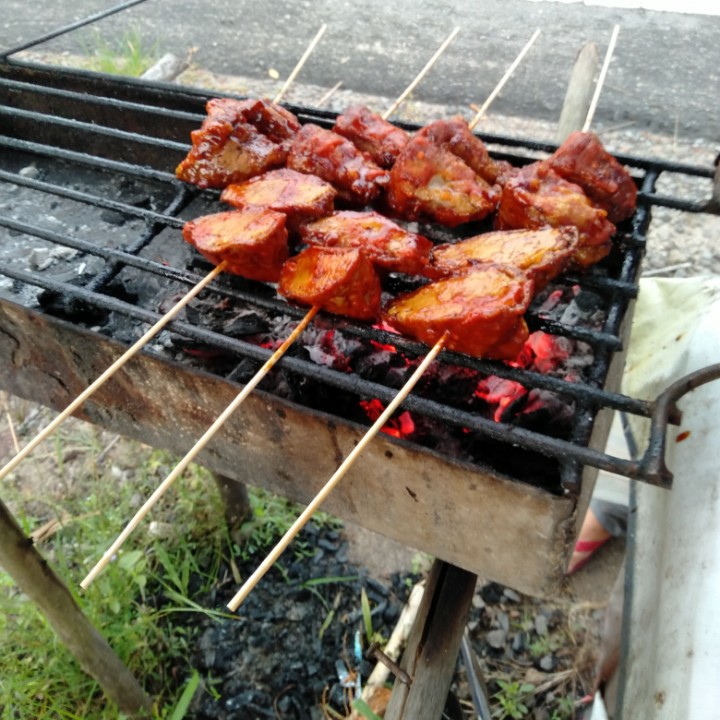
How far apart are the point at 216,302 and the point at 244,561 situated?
5.88 ft

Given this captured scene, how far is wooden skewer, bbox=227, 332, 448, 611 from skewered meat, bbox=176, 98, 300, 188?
1.21m

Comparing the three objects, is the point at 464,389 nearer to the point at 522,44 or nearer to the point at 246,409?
the point at 246,409

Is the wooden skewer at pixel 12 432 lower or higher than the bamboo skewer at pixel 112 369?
lower

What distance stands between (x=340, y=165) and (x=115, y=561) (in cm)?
240

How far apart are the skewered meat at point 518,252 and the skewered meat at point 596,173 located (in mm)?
331

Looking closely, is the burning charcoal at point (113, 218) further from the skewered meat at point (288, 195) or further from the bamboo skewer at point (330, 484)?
the bamboo skewer at point (330, 484)

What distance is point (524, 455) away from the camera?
201 centimetres

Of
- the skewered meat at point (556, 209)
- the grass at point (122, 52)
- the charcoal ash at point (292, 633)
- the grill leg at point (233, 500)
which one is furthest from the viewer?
the grass at point (122, 52)

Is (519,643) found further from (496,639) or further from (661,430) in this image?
(661,430)

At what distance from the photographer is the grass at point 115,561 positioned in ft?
10.5

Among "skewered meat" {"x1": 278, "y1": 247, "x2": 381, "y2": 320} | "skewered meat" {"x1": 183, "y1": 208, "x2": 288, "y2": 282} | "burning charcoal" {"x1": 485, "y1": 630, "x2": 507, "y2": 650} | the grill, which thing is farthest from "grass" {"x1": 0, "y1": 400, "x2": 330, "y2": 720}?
"skewered meat" {"x1": 278, "y1": 247, "x2": 381, "y2": 320}

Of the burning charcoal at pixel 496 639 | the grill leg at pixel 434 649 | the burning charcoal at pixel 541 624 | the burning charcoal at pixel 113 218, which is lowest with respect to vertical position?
the burning charcoal at pixel 541 624

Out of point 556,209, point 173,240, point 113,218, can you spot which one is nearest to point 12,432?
point 113,218

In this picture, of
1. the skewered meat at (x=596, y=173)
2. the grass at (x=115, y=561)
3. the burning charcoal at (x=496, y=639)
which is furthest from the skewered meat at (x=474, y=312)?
the burning charcoal at (x=496, y=639)
